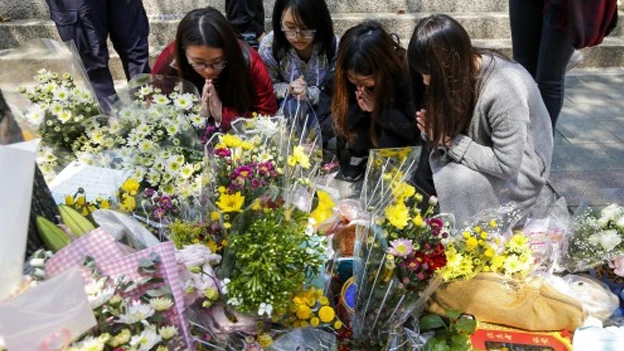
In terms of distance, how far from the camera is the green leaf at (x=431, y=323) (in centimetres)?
206

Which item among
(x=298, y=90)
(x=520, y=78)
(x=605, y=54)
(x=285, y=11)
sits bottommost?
(x=605, y=54)

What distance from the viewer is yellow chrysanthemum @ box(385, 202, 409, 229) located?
1701 millimetres

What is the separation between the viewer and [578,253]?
7.62 feet

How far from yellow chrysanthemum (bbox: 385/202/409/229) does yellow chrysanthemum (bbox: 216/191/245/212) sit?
0.46 m

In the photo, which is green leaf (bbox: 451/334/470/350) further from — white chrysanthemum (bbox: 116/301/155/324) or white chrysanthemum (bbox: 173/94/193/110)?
white chrysanthemum (bbox: 173/94/193/110)

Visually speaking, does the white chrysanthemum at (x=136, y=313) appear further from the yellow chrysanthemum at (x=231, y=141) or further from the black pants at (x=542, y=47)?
the black pants at (x=542, y=47)

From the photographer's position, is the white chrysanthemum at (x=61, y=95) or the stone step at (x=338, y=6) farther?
the stone step at (x=338, y=6)

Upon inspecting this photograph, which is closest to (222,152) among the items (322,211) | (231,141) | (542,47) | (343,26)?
(231,141)

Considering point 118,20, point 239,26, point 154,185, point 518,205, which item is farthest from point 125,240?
point 239,26

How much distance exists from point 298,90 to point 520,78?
1.44 metres

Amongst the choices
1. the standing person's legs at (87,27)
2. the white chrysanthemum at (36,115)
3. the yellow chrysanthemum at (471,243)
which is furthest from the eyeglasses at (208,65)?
the yellow chrysanthemum at (471,243)

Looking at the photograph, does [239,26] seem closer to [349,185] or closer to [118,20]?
[118,20]

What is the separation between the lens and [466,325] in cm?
203

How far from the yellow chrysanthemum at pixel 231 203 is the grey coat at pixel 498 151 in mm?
1350
